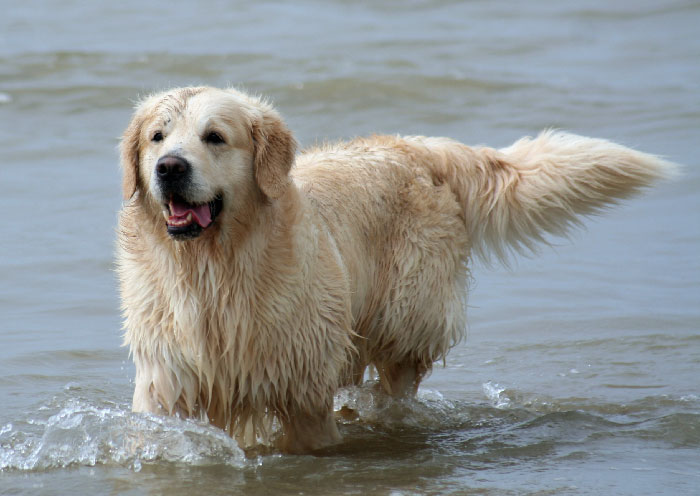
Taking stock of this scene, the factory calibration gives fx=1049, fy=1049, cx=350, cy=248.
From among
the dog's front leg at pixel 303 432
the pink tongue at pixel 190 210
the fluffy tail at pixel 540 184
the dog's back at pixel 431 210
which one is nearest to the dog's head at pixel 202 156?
the pink tongue at pixel 190 210

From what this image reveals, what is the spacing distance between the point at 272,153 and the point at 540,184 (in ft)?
7.34

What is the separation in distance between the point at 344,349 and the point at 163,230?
44.5 inches

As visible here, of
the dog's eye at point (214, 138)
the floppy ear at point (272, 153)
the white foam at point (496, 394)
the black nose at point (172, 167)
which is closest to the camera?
the black nose at point (172, 167)

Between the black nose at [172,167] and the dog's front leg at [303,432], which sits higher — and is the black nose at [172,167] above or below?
above

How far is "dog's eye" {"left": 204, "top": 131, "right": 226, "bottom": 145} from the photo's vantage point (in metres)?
4.84

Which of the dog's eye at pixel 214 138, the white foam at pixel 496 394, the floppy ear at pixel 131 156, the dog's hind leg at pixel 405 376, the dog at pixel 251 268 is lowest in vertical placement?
the white foam at pixel 496 394

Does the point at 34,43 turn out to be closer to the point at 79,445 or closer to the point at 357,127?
the point at 357,127

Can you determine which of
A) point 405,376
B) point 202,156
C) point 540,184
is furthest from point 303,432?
point 540,184

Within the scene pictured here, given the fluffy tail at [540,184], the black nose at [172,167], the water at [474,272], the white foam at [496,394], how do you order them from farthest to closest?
the fluffy tail at [540,184] < the white foam at [496,394] < the water at [474,272] < the black nose at [172,167]

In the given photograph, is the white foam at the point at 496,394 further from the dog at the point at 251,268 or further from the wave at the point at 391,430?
the dog at the point at 251,268

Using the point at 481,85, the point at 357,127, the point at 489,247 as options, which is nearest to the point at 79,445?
the point at 489,247

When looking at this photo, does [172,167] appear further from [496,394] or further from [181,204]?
[496,394]

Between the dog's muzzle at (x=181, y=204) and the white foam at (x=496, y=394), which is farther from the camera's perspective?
the white foam at (x=496, y=394)

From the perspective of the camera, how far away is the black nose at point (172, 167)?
15.1 feet
